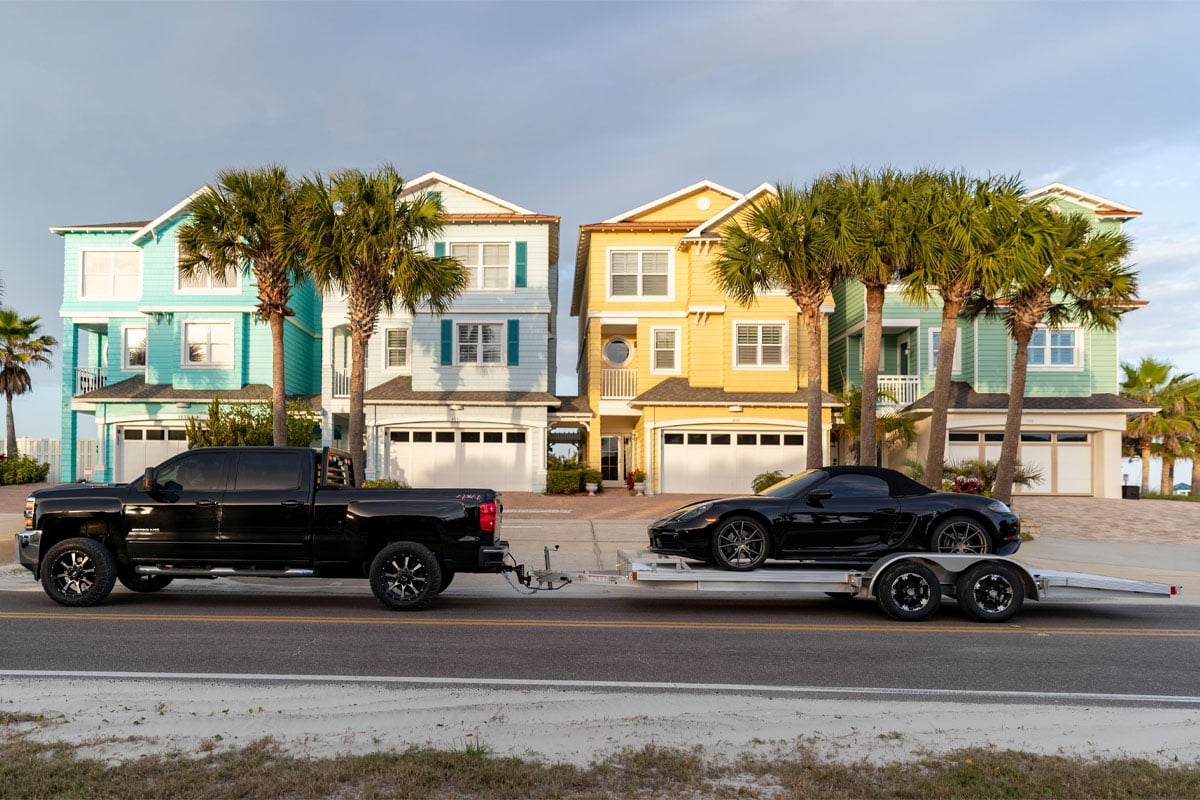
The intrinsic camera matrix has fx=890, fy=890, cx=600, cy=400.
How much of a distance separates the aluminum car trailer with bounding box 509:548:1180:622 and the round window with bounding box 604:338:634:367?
2298 centimetres

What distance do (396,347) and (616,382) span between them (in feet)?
25.9

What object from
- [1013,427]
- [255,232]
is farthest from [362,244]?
[1013,427]

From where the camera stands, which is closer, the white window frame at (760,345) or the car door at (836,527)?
the car door at (836,527)

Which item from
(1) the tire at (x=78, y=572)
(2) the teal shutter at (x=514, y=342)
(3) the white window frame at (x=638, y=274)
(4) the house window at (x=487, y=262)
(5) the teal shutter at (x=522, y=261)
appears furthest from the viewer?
(3) the white window frame at (x=638, y=274)

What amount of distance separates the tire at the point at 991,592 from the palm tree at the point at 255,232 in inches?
593

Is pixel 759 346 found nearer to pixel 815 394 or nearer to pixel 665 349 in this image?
pixel 665 349

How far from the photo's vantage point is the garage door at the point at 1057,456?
30.2m

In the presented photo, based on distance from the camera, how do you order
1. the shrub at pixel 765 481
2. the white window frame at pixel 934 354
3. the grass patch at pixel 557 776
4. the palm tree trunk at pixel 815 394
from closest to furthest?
the grass patch at pixel 557 776
the palm tree trunk at pixel 815 394
the shrub at pixel 765 481
the white window frame at pixel 934 354

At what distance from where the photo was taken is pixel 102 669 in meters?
7.42

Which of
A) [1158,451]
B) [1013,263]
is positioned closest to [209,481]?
[1013,263]

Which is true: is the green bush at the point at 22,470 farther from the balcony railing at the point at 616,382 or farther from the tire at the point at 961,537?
the tire at the point at 961,537

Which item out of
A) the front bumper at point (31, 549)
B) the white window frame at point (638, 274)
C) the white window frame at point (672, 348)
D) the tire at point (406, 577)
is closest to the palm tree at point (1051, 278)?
the white window frame at point (672, 348)

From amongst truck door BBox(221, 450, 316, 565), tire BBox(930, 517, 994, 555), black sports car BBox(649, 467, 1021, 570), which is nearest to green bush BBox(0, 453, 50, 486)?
truck door BBox(221, 450, 316, 565)

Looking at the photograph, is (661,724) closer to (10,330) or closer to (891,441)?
(891,441)
